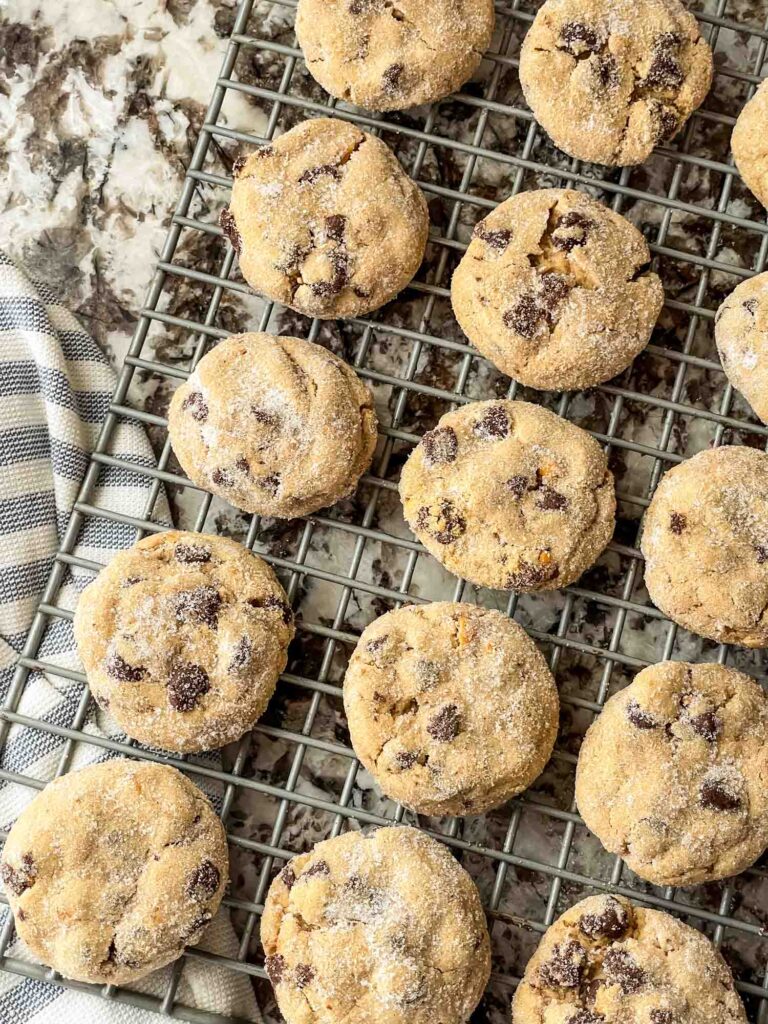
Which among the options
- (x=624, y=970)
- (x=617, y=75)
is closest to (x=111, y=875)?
(x=624, y=970)

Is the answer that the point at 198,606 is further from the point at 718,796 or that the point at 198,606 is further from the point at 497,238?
the point at 718,796

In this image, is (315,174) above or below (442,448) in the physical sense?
above

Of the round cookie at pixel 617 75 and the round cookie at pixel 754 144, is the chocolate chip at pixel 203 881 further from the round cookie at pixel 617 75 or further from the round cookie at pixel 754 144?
the round cookie at pixel 754 144

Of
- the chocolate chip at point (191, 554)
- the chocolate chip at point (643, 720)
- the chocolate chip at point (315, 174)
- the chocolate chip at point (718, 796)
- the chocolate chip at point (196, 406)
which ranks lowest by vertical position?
the chocolate chip at point (718, 796)

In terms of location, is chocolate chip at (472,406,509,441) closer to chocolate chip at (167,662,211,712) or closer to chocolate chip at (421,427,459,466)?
chocolate chip at (421,427,459,466)

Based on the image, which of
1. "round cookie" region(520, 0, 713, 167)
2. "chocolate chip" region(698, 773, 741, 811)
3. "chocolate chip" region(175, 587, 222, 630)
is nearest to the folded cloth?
"chocolate chip" region(175, 587, 222, 630)

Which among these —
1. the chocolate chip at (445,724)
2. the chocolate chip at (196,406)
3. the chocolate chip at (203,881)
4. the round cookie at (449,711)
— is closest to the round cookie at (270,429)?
the chocolate chip at (196,406)

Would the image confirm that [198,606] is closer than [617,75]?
Yes
